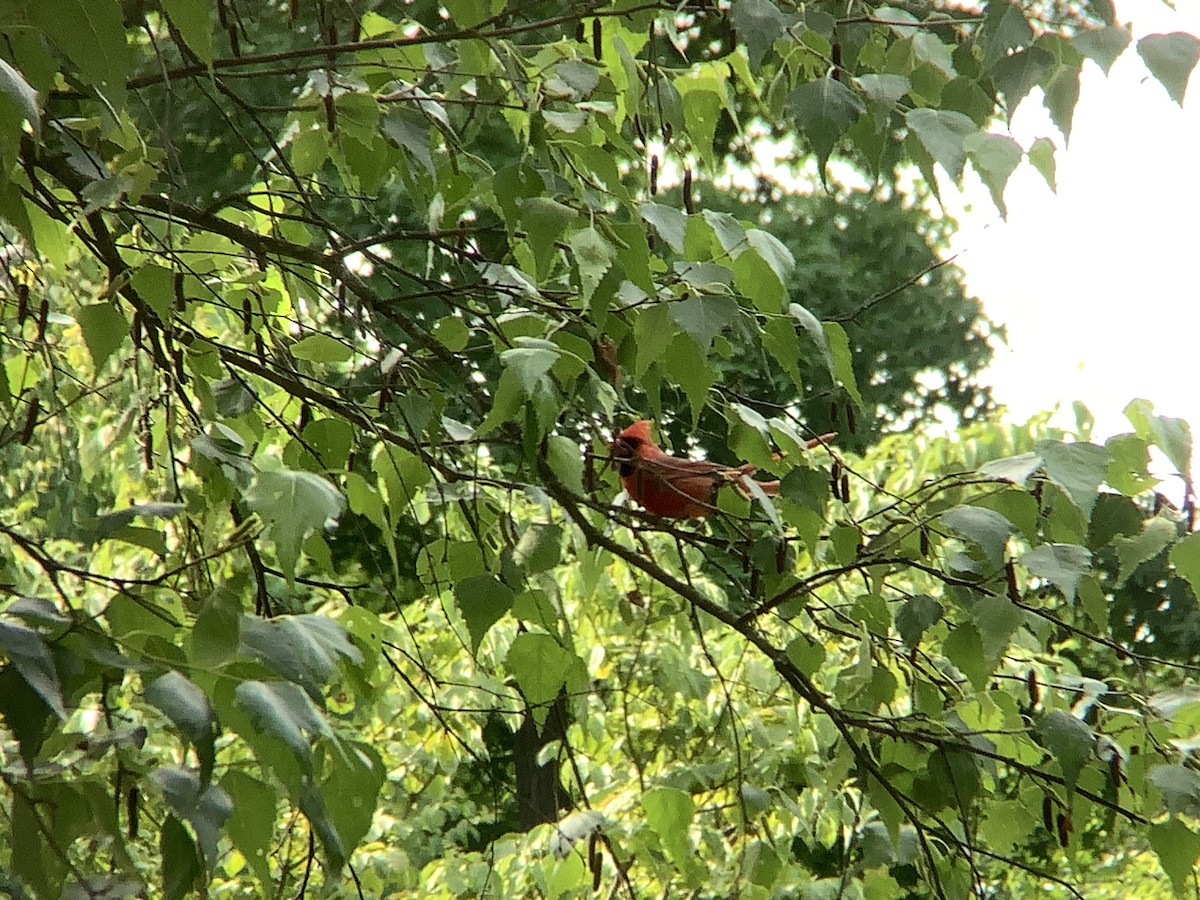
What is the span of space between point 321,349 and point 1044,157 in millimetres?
618

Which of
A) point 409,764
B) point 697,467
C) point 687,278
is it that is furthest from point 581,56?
point 409,764

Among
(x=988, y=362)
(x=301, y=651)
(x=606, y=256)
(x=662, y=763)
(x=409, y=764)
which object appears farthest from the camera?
(x=988, y=362)

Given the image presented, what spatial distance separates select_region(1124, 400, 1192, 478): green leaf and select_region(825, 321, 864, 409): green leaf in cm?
19

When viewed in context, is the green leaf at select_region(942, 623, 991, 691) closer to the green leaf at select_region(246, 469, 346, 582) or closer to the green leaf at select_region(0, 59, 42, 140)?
the green leaf at select_region(246, 469, 346, 582)

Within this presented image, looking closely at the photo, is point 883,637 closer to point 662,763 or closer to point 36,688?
point 36,688

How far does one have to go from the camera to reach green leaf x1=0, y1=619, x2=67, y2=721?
1.79 feet

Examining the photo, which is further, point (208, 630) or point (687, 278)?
point (687, 278)

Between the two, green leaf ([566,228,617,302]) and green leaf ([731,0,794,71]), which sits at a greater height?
green leaf ([731,0,794,71])

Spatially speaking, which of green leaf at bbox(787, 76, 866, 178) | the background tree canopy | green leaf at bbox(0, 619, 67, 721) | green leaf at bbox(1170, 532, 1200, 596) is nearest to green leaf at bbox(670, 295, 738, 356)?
the background tree canopy

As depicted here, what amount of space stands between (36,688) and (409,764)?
2695 millimetres

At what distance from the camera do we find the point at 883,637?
1.20 m

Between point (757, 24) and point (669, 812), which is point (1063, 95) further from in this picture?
point (669, 812)

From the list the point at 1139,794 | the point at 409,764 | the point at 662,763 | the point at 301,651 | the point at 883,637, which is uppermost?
the point at 301,651

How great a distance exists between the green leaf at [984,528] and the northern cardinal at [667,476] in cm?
26
